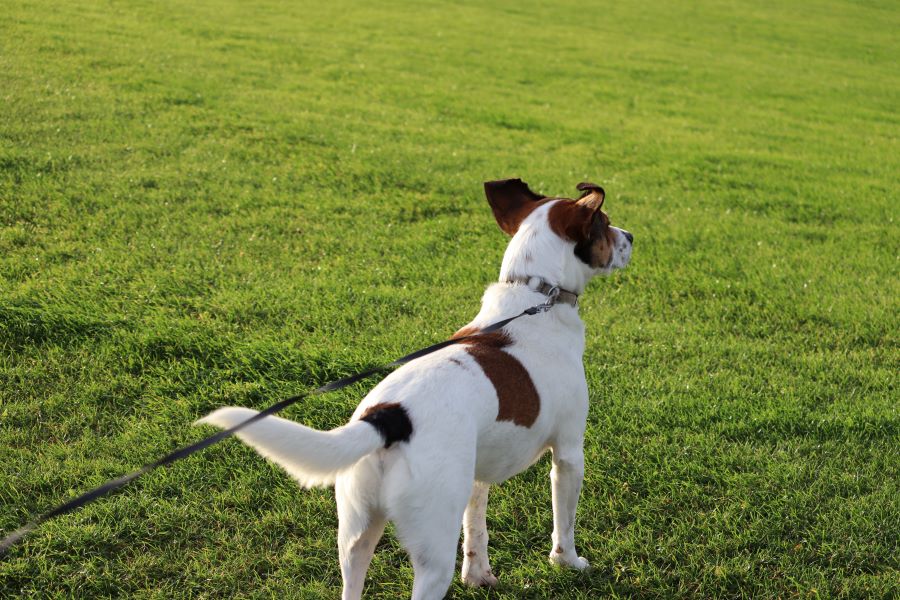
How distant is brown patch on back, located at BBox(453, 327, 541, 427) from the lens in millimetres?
3246

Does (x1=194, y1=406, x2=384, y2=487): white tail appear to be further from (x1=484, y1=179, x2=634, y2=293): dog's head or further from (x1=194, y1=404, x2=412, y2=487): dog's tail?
(x1=484, y1=179, x2=634, y2=293): dog's head

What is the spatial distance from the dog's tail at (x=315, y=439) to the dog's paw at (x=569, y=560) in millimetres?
1395

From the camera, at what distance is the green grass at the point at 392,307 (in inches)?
159

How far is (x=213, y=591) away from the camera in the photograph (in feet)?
12.3

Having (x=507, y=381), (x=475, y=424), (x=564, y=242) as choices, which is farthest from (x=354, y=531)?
(x=564, y=242)

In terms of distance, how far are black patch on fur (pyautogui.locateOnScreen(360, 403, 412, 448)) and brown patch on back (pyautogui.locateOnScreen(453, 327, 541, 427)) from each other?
435 millimetres

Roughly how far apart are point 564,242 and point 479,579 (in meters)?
1.61

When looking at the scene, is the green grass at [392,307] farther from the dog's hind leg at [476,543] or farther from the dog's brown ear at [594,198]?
the dog's brown ear at [594,198]

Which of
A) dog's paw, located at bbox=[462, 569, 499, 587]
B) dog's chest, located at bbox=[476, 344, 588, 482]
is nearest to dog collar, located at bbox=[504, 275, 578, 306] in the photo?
dog's chest, located at bbox=[476, 344, 588, 482]

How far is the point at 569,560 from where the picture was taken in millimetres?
3916

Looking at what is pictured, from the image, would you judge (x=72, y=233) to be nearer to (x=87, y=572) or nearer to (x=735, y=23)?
(x=87, y=572)

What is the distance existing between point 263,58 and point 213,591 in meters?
14.1

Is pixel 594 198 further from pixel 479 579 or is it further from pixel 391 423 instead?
pixel 479 579

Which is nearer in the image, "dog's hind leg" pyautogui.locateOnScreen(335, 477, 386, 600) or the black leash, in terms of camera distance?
the black leash
